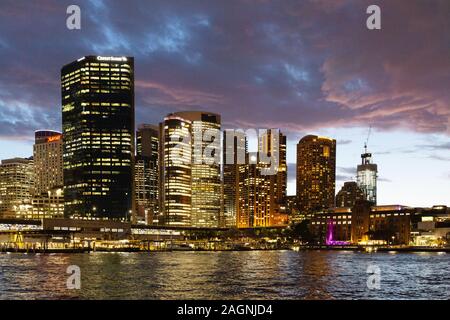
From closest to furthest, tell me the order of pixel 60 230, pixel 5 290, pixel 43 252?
pixel 5 290
pixel 43 252
pixel 60 230

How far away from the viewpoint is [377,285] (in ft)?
192

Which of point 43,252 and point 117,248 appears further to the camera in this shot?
point 117,248

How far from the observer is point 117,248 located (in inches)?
7623
